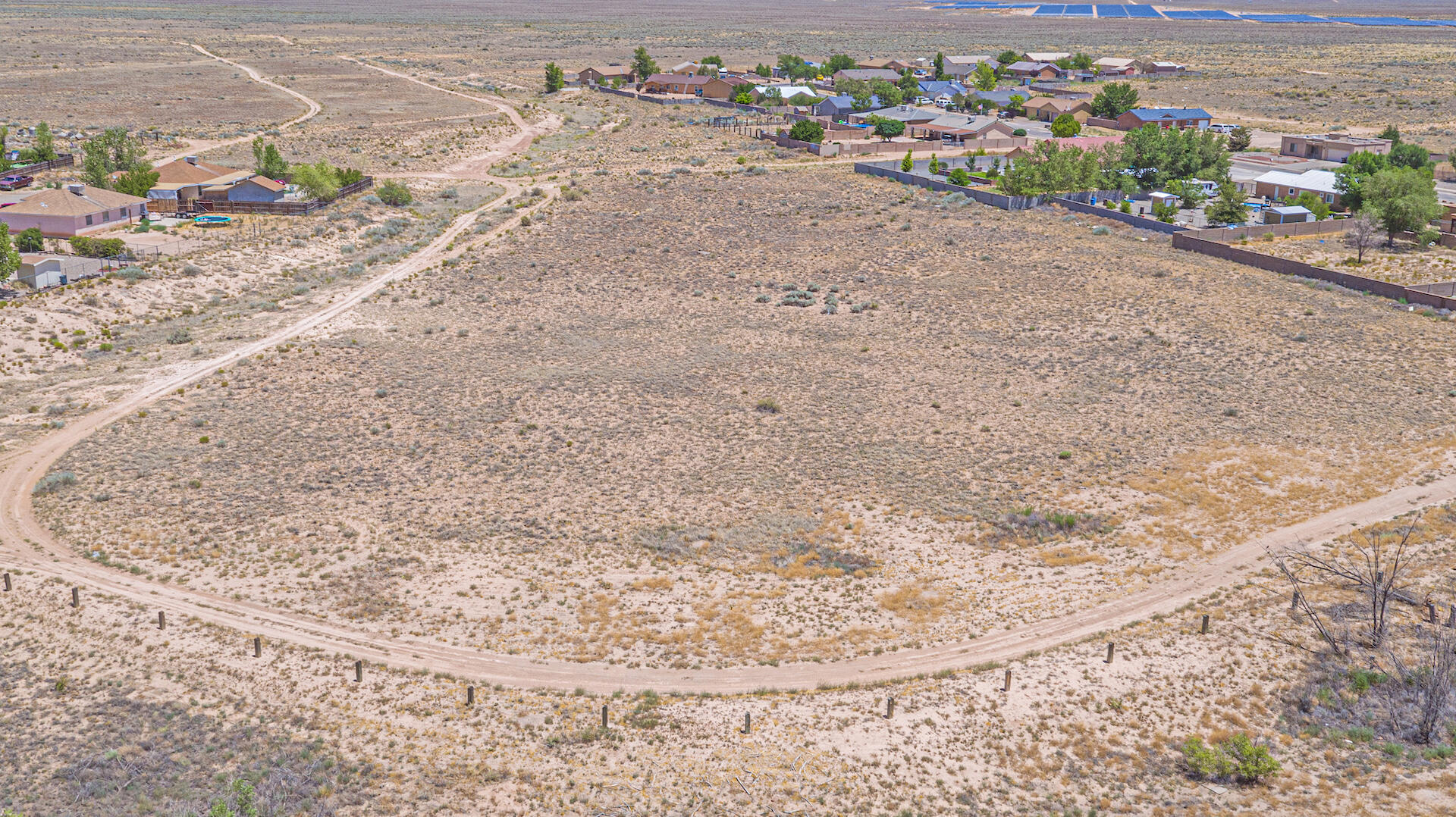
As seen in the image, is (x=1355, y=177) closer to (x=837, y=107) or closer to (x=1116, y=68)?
(x=837, y=107)

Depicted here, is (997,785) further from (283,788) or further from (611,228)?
(611,228)

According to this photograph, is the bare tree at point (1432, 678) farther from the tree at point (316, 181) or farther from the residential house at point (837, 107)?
the residential house at point (837, 107)

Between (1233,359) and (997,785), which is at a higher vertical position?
(1233,359)

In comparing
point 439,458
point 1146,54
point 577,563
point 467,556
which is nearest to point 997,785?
point 577,563

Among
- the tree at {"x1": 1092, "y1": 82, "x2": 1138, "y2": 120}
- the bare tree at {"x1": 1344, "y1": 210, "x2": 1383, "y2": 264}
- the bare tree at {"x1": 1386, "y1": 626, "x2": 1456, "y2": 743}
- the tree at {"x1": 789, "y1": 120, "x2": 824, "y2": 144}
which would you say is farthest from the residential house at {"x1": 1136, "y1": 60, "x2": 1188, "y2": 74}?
the bare tree at {"x1": 1386, "y1": 626, "x2": 1456, "y2": 743}

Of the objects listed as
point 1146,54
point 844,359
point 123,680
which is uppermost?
point 1146,54

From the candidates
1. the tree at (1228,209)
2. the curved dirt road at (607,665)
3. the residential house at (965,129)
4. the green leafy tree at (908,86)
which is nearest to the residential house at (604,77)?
the green leafy tree at (908,86)

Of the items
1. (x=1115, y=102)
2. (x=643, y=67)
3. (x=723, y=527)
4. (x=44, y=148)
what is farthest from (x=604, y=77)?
(x=723, y=527)

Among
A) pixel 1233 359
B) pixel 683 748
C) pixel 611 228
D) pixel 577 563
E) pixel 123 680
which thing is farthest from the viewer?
pixel 611 228
